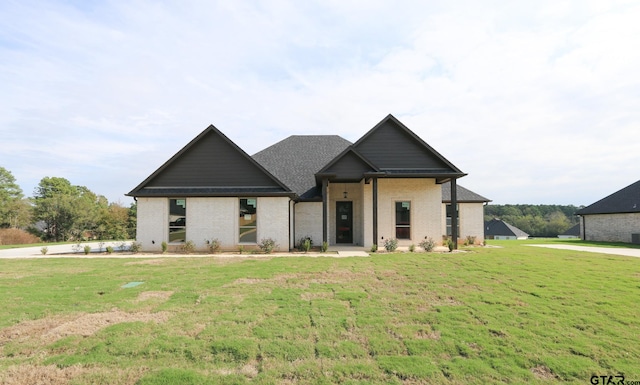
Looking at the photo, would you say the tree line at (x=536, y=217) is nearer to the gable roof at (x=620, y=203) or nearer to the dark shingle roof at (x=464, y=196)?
the gable roof at (x=620, y=203)

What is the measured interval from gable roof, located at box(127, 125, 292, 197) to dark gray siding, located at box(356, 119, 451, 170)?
18.7 feet

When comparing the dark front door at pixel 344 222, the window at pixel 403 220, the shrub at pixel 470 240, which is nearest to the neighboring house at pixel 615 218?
the shrub at pixel 470 240

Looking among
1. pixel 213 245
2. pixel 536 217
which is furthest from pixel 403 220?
pixel 536 217

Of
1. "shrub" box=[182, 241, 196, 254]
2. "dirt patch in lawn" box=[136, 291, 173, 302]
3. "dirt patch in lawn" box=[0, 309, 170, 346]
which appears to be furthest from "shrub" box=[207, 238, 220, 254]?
"dirt patch in lawn" box=[0, 309, 170, 346]

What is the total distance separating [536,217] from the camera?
3511 inches

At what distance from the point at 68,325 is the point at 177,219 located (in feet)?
39.4

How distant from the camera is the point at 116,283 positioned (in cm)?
853

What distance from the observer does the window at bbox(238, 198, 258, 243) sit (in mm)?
16609

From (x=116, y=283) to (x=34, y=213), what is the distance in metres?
33.9

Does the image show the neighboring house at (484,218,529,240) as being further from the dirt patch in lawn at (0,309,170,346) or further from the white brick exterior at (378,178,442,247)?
the dirt patch in lawn at (0,309,170,346)

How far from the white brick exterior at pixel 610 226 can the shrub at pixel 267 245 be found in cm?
2891

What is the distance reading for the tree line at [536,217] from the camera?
83.9 metres

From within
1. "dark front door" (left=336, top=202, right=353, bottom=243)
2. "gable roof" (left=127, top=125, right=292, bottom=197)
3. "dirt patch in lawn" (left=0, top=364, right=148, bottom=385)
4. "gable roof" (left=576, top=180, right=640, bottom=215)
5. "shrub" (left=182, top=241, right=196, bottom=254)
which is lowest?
"dirt patch in lawn" (left=0, top=364, right=148, bottom=385)

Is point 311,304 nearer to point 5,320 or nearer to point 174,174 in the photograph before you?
point 5,320
